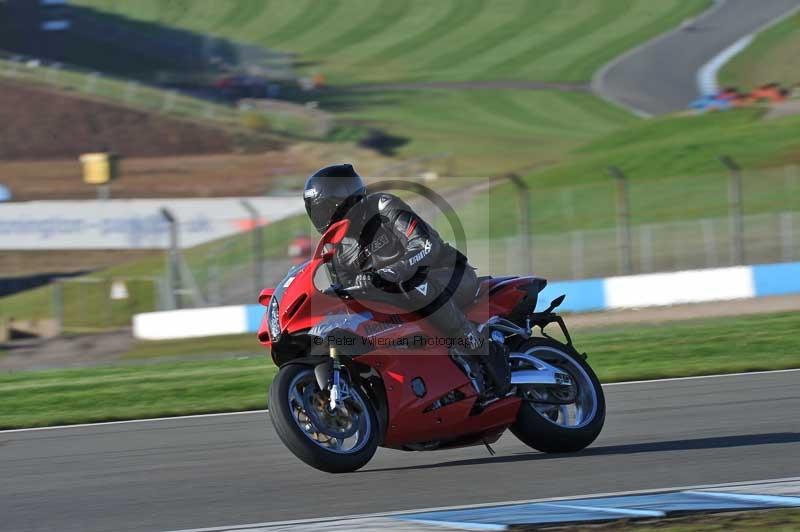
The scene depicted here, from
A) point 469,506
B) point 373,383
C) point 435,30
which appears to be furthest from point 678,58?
point 469,506

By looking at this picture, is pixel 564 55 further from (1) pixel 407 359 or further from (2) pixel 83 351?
(1) pixel 407 359

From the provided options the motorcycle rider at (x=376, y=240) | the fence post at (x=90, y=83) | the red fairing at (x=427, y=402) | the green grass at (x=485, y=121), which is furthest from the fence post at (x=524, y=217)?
the fence post at (x=90, y=83)

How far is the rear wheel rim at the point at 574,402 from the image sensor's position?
297 inches

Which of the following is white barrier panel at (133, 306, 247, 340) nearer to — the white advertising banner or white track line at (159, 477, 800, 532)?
the white advertising banner

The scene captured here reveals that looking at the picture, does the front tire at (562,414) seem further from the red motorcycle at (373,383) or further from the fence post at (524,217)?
the fence post at (524,217)

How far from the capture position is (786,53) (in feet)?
174

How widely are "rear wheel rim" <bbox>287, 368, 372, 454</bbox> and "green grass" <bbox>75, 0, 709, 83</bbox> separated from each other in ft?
174

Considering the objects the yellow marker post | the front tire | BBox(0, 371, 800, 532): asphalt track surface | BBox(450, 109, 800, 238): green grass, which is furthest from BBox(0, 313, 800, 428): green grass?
the yellow marker post

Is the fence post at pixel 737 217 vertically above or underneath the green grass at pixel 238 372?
above

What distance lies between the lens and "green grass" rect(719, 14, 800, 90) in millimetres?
49906

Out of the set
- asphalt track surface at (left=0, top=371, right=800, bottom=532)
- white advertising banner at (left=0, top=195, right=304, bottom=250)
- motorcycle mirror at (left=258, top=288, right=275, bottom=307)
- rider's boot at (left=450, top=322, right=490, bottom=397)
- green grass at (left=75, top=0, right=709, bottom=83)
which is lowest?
asphalt track surface at (left=0, top=371, right=800, bottom=532)

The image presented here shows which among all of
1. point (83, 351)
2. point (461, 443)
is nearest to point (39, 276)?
point (83, 351)

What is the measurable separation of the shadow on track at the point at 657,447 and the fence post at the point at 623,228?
36.9 ft

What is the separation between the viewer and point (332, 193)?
22.3 ft
